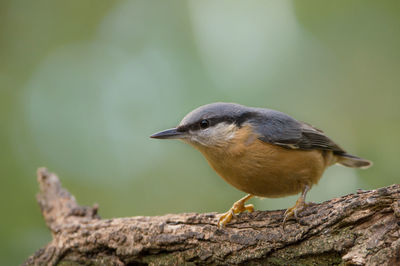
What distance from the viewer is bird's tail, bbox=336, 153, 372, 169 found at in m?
4.52

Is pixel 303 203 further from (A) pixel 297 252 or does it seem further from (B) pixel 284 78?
(B) pixel 284 78

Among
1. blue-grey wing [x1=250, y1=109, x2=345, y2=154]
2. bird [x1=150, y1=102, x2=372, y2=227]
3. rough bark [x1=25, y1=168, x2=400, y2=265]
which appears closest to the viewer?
rough bark [x1=25, y1=168, x2=400, y2=265]

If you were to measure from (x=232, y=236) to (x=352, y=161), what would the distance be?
214 centimetres

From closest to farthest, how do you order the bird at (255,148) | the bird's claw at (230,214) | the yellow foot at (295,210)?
the yellow foot at (295,210), the bird's claw at (230,214), the bird at (255,148)

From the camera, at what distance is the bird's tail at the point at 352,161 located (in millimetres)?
4523

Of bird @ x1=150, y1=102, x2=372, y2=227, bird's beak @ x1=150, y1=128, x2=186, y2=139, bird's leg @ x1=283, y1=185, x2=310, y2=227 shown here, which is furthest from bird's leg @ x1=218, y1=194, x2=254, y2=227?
bird's beak @ x1=150, y1=128, x2=186, y2=139

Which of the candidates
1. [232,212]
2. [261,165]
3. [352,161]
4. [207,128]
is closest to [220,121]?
[207,128]

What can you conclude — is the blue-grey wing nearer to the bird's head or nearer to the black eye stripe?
the black eye stripe

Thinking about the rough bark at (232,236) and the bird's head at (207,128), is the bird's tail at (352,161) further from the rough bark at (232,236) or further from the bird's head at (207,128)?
the rough bark at (232,236)

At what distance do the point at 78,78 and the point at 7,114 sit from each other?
119 centimetres

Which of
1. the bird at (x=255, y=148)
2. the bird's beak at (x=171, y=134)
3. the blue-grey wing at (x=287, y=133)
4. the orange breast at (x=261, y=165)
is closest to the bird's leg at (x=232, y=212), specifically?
the bird at (x=255, y=148)

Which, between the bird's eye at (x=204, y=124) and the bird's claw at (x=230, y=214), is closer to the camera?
the bird's claw at (x=230, y=214)

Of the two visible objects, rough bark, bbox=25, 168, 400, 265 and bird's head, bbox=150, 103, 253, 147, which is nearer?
rough bark, bbox=25, 168, 400, 265

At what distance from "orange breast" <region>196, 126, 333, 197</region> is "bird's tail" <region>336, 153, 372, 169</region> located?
0.87 m
